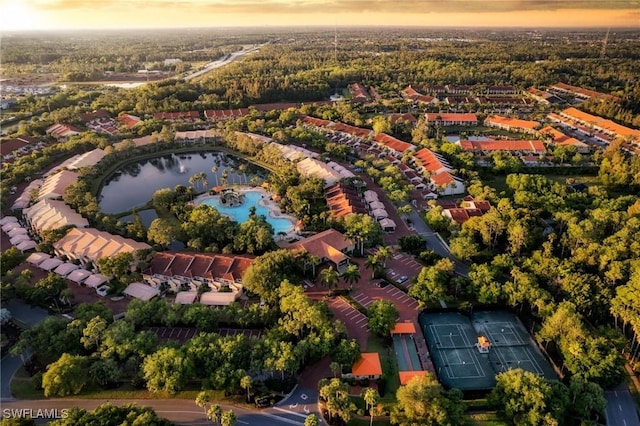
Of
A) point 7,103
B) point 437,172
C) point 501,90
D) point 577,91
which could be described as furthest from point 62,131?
point 577,91

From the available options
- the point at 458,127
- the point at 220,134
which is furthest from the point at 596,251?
the point at 220,134

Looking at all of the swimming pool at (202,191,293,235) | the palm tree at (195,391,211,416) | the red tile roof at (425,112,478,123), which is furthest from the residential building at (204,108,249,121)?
the palm tree at (195,391,211,416)

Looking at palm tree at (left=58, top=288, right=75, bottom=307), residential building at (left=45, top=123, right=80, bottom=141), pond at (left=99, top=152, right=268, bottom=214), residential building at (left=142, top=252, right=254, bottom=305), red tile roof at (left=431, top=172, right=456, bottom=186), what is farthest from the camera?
residential building at (left=45, top=123, right=80, bottom=141)

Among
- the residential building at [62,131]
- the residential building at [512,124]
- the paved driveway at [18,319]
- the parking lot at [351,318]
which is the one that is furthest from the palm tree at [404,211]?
the residential building at [62,131]

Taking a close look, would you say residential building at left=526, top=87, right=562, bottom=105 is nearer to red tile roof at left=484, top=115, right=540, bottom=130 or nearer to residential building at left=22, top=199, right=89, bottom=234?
red tile roof at left=484, top=115, right=540, bottom=130

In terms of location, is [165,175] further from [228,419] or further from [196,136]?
[228,419]

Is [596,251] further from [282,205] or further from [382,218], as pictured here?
[282,205]

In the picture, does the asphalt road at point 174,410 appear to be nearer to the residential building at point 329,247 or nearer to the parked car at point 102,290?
the parked car at point 102,290
